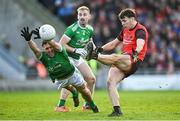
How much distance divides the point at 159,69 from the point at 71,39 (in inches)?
714

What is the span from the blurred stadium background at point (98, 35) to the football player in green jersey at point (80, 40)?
641 inches

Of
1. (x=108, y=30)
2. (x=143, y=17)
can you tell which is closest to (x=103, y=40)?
(x=108, y=30)

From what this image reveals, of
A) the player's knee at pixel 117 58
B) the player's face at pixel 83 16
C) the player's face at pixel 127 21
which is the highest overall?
the player's face at pixel 83 16

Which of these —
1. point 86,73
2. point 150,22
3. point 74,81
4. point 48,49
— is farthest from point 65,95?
point 150,22

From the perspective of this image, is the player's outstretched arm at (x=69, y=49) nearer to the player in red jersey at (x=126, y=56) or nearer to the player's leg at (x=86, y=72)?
the player's leg at (x=86, y=72)

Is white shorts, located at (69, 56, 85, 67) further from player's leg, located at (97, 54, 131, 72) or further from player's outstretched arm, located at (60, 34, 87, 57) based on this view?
player's leg, located at (97, 54, 131, 72)

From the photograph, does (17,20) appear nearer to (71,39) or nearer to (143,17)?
(143,17)

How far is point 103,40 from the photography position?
36.6m

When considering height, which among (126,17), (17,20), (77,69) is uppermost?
(17,20)

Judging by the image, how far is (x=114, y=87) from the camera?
53.4ft

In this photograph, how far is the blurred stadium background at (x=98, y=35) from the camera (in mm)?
35062

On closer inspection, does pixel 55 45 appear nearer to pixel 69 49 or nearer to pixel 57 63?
pixel 57 63

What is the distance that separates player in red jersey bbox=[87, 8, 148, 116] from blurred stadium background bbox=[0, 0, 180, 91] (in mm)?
17854

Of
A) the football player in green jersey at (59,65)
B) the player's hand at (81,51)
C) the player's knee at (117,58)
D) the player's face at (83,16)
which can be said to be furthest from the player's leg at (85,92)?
the player's face at (83,16)
